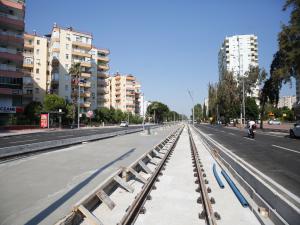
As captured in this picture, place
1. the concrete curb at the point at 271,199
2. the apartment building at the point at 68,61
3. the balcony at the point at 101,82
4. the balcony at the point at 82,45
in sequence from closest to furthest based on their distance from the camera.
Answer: the concrete curb at the point at 271,199 < the apartment building at the point at 68,61 < the balcony at the point at 82,45 < the balcony at the point at 101,82

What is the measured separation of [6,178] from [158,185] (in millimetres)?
4524

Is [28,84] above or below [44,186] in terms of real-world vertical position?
above

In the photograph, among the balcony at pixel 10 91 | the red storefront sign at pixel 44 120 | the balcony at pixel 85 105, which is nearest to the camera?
the balcony at pixel 10 91

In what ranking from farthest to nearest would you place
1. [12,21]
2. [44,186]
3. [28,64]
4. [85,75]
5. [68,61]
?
[85,75]
[68,61]
[28,64]
[12,21]
[44,186]

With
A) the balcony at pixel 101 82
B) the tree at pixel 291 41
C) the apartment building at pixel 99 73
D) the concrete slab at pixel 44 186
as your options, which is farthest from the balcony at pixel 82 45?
the concrete slab at pixel 44 186

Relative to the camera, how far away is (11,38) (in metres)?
53.4

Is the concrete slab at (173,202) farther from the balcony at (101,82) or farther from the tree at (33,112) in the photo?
the balcony at (101,82)

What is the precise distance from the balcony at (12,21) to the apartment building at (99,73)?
37382 mm

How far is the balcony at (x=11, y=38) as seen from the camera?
52.8 meters

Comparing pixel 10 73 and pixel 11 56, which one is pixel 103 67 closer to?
pixel 11 56

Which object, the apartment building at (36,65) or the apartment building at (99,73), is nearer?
the apartment building at (36,65)

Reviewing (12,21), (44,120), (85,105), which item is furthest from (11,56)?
(85,105)

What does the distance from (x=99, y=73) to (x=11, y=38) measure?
42.7 metres

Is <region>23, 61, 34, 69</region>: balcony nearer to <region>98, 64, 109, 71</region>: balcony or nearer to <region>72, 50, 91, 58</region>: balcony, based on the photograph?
<region>72, 50, 91, 58</region>: balcony
